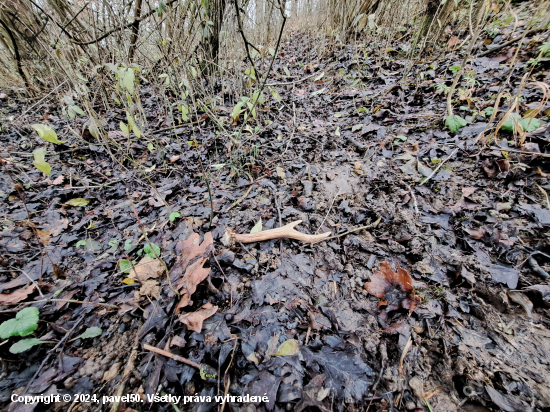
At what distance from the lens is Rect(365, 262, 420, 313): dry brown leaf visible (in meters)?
1.12

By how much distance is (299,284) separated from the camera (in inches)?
49.9

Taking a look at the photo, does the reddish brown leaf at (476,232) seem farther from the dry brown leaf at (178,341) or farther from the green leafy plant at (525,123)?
the dry brown leaf at (178,341)

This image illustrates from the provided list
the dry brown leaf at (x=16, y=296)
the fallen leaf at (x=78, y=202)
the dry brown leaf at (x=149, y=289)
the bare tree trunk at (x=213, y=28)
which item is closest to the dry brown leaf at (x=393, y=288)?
the dry brown leaf at (x=149, y=289)

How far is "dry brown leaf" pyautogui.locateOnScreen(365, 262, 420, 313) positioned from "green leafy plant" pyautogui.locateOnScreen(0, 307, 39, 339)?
1.71 metres

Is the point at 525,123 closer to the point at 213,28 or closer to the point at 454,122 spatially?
the point at 454,122

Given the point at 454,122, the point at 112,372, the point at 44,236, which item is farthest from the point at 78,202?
the point at 454,122

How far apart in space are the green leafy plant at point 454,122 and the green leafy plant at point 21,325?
3372 millimetres

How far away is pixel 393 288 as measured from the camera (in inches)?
46.8

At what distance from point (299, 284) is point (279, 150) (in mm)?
1672

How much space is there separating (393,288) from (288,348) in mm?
658

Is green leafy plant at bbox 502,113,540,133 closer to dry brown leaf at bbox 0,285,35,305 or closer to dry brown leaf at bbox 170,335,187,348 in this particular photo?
dry brown leaf at bbox 170,335,187,348

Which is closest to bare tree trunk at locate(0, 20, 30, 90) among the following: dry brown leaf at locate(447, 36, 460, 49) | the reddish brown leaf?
the reddish brown leaf

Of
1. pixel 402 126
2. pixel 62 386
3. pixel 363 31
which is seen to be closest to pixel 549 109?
pixel 402 126

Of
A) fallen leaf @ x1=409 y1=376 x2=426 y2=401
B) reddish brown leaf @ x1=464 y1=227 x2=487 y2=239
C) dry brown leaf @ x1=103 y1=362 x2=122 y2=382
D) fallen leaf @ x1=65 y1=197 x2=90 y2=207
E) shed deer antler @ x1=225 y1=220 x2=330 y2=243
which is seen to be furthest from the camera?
fallen leaf @ x1=65 y1=197 x2=90 y2=207
